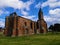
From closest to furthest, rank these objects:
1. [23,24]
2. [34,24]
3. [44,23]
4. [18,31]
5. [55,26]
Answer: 1. [18,31]
2. [23,24]
3. [34,24]
4. [44,23]
5. [55,26]

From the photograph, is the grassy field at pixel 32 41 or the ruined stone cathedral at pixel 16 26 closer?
the grassy field at pixel 32 41

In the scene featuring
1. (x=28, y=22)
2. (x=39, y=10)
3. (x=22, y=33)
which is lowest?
(x=22, y=33)

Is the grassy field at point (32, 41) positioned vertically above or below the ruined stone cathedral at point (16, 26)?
below

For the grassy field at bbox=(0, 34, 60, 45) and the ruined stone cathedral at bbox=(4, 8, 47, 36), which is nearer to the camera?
the grassy field at bbox=(0, 34, 60, 45)

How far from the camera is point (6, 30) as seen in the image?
60125 millimetres

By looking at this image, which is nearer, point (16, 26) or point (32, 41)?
point (32, 41)

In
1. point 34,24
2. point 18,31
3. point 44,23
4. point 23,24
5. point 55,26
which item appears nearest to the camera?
point 18,31

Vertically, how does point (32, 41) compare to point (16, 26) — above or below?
below

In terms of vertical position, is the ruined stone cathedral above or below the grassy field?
above

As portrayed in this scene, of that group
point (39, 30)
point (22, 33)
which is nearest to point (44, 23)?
point (39, 30)

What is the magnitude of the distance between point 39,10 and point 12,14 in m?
21.4

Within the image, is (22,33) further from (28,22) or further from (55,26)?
(55,26)

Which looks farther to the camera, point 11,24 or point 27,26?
point 27,26

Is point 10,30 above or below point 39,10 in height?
below
